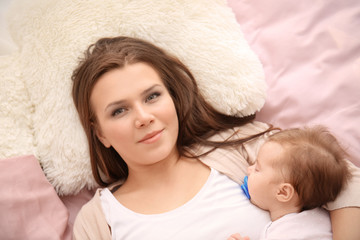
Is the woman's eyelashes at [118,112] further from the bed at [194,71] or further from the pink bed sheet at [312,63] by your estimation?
the pink bed sheet at [312,63]

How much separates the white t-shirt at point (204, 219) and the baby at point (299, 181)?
6 cm

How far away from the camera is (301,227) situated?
3.85 feet

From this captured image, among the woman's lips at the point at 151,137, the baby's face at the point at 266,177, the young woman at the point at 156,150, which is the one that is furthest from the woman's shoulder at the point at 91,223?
the baby's face at the point at 266,177

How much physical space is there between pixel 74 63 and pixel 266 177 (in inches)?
35.0

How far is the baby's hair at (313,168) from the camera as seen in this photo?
3.74ft

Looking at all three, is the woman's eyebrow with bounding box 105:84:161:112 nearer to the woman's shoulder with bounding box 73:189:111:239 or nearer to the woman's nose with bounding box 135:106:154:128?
the woman's nose with bounding box 135:106:154:128

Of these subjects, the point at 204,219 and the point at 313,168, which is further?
the point at 204,219

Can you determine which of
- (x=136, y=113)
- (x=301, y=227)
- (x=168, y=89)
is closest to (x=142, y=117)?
(x=136, y=113)

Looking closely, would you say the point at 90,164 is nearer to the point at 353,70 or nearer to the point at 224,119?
the point at 224,119

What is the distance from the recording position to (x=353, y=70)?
1429 millimetres

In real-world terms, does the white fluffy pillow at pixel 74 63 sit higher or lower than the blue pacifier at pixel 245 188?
higher

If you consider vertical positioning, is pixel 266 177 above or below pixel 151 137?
below

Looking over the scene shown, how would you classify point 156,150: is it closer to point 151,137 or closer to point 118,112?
point 151,137

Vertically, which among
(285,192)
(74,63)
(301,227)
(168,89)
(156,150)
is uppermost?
(74,63)
